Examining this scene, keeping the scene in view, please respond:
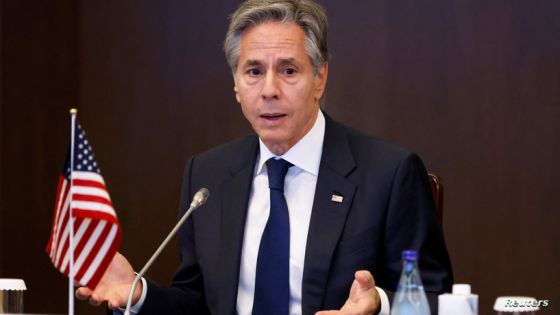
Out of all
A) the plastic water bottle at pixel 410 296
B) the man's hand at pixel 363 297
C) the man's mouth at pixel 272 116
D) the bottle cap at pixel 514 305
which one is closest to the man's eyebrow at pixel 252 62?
the man's mouth at pixel 272 116

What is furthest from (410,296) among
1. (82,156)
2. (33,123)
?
(33,123)

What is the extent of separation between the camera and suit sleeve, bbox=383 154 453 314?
9.86 feet

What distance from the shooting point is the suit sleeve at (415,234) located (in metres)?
3.01

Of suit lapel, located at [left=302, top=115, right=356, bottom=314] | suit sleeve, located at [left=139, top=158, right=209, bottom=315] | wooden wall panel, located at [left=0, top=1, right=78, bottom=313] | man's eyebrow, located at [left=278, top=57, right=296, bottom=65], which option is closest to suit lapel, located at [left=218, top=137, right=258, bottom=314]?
suit sleeve, located at [left=139, top=158, right=209, bottom=315]

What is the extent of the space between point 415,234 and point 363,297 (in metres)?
0.52

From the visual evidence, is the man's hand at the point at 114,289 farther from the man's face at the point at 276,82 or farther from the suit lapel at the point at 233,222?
the man's face at the point at 276,82

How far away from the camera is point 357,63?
194 inches

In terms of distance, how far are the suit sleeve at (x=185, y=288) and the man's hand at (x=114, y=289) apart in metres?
0.08

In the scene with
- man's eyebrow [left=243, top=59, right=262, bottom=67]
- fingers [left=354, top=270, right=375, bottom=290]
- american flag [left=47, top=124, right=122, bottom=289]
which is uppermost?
man's eyebrow [left=243, top=59, right=262, bottom=67]

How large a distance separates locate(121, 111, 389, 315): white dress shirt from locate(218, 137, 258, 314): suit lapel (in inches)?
1.1

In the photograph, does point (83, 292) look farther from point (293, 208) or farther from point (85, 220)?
point (293, 208)

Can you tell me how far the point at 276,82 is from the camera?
3.13 metres

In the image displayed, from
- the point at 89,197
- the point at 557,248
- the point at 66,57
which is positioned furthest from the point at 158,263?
the point at 89,197

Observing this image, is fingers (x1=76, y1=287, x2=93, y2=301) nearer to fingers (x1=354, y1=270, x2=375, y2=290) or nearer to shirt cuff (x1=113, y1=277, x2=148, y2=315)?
shirt cuff (x1=113, y1=277, x2=148, y2=315)
